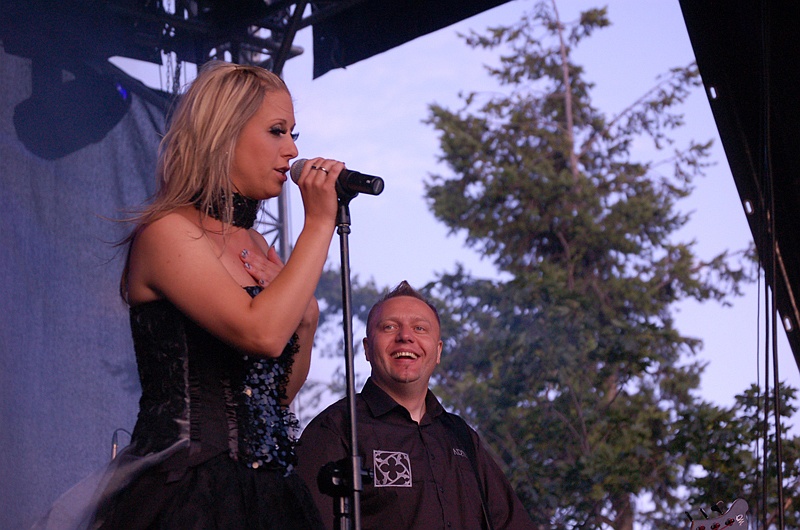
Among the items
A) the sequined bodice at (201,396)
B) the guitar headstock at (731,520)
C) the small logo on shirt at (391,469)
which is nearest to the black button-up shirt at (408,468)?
the small logo on shirt at (391,469)

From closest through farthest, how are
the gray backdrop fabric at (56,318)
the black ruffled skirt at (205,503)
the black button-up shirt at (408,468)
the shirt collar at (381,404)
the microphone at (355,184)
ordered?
the black ruffled skirt at (205,503)
the microphone at (355,184)
the black button-up shirt at (408,468)
the shirt collar at (381,404)
the gray backdrop fabric at (56,318)

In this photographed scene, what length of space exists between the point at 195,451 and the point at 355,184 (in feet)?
1.55

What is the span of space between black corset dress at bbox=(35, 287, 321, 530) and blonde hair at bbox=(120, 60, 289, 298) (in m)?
0.16

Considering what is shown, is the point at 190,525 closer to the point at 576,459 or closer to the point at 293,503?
the point at 293,503

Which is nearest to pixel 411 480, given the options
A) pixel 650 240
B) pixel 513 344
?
pixel 513 344

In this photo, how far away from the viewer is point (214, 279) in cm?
140

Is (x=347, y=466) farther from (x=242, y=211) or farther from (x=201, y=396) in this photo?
(x=242, y=211)

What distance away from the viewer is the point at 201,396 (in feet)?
4.67

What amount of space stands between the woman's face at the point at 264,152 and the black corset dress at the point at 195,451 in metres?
0.19

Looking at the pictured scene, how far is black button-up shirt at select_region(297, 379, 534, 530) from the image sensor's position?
2820 mm

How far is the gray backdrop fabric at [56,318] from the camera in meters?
3.56

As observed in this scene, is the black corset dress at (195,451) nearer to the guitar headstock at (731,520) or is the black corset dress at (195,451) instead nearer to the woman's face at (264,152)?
the woman's face at (264,152)

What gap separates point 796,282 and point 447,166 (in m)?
9.20

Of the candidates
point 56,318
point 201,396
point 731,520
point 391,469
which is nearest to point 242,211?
point 201,396
